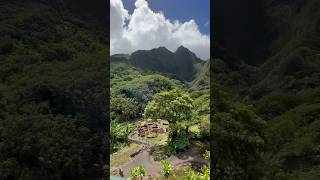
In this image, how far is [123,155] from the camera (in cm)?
2873

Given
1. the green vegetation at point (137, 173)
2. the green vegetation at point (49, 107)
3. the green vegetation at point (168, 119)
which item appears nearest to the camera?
the green vegetation at point (49, 107)

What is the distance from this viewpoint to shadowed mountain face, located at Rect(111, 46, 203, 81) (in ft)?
249

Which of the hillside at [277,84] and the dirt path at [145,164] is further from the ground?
the hillside at [277,84]

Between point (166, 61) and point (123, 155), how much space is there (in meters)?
51.7

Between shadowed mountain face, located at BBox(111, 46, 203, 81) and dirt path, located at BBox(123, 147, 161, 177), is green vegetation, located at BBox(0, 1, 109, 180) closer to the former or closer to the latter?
dirt path, located at BBox(123, 147, 161, 177)

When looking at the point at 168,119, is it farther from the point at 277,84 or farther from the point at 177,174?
the point at 277,84

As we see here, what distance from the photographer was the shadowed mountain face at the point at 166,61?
2990 inches

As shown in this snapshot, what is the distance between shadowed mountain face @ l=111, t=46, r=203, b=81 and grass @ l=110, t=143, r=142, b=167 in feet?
147

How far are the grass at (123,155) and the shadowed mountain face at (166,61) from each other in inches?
1759

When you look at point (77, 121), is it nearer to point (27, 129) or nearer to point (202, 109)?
point (27, 129)

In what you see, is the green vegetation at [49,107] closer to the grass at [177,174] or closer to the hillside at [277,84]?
the grass at [177,174]

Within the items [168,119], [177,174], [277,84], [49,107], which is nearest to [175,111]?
[168,119]

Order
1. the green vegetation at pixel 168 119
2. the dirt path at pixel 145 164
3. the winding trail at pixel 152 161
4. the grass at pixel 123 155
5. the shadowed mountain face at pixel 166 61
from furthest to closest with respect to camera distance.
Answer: the shadowed mountain face at pixel 166 61 → the grass at pixel 123 155 → the green vegetation at pixel 168 119 → the winding trail at pixel 152 161 → the dirt path at pixel 145 164

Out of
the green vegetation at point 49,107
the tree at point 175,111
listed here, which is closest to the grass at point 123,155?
the tree at point 175,111
